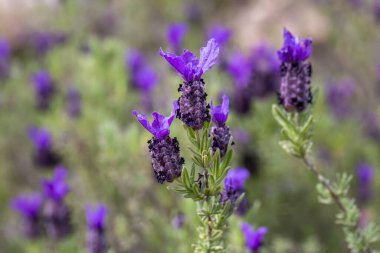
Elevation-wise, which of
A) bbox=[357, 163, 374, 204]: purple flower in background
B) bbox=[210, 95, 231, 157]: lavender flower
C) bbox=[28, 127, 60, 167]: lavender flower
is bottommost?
bbox=[210, 95, 231, 157]: lavender flower

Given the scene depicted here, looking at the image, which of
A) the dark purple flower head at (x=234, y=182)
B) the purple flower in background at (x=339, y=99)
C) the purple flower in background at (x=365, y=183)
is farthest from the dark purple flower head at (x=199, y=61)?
the purple flower in background at (x=339, y=99)

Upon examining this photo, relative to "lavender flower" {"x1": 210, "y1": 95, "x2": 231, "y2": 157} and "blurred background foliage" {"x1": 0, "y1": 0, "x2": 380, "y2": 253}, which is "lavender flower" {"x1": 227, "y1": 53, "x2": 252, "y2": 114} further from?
"lavender flower" {"x1": 210, "y1": 95, "x2": 231, "y2": 157}

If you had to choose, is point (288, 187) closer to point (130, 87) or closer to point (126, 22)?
point (130, 87)

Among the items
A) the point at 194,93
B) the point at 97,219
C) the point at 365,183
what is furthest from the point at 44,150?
the point at 194,93

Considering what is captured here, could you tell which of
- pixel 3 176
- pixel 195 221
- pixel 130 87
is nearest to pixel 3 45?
pixel 3 176

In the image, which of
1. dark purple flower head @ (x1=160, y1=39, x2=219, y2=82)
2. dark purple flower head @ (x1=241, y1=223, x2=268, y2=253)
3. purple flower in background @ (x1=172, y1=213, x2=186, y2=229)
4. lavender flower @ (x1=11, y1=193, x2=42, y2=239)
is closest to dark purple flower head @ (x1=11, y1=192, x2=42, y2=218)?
lavender flower @ (x1=11, y1=193, x2=42, y2=239)
